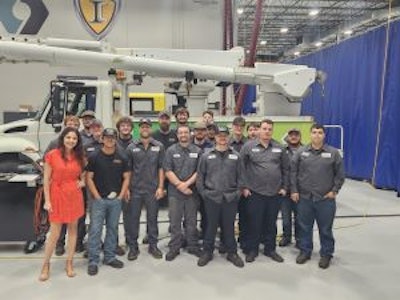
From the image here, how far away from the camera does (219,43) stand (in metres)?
15.1

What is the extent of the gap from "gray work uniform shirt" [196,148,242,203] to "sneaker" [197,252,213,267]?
0.67 m

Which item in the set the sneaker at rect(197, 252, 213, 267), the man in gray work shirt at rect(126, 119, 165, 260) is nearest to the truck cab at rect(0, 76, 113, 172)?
the man in gray work shirt at rect(126, 119, 165, 260)

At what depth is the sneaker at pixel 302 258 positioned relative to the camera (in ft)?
17.7

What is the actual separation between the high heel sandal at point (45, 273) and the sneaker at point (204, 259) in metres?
1.65

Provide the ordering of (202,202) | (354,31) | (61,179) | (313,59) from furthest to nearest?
(354,31) → (313,59) → (202,202) → (61,179)

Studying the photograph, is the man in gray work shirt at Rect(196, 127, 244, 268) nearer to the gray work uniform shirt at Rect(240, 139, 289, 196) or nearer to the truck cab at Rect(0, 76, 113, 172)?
the gray work uniform shirt at Rect(240, 139, 289, 196)

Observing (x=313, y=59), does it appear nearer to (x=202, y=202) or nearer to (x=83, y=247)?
(x=202, y=202)

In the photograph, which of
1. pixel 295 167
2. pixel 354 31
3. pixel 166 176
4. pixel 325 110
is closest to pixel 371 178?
pixel 325 110

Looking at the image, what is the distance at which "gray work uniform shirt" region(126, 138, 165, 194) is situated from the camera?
543 cm

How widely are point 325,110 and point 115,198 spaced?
958 cm

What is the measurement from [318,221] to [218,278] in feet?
4.55

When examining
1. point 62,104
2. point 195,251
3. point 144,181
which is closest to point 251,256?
point 195,251

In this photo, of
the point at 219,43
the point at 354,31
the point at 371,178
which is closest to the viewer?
the point at 371,178

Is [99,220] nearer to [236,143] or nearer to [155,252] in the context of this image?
[155,252]
